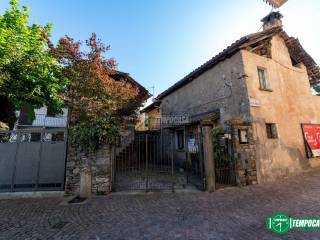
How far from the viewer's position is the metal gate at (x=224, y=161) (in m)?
7.45

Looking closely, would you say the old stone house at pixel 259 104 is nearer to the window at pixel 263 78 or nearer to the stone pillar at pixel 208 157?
the window at pixel 263 78

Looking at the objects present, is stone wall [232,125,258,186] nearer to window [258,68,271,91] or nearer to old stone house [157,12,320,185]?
old stone house [157,12,320,185]

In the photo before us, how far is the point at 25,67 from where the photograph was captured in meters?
8.47

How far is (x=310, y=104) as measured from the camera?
448 inches

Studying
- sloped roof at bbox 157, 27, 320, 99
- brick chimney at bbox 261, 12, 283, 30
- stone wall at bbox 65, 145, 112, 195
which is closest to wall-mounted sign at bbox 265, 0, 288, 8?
brick chimney at bbox 261, 12, 283, 30

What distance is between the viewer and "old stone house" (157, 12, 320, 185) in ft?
25.3

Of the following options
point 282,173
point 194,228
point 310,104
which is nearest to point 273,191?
point 282,173

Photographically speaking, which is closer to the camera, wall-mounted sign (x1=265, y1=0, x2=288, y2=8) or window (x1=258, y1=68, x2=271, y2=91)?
window (x1=258, y1=68, x2=271, y2=91)
